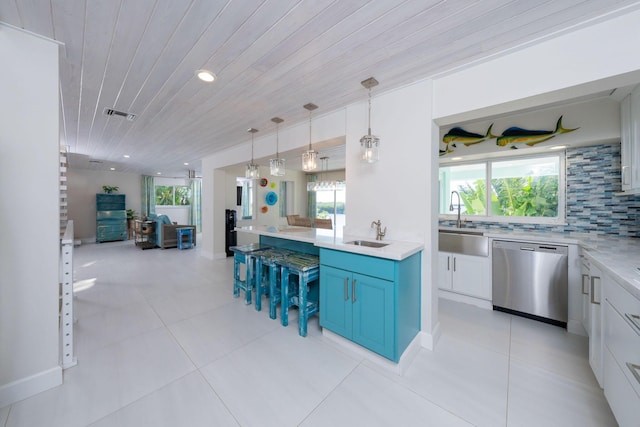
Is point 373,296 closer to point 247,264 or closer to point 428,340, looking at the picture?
point 428,340

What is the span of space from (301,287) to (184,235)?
5617mm

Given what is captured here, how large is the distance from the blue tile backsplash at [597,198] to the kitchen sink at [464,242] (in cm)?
80

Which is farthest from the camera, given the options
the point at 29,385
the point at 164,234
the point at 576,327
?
the point at 164,234

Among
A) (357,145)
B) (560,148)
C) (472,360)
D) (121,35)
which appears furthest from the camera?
(560,148)

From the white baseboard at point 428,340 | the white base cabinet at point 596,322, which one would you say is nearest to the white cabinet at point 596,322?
the white base cabinet at point 596,322

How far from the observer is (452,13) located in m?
1.35

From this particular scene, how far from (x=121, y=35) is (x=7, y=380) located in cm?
232

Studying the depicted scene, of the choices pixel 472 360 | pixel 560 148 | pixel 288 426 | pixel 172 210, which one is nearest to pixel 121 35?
pixel 288 426

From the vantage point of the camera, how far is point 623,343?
3.87 ft

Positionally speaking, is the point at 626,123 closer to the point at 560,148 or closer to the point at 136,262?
the point at 560,148

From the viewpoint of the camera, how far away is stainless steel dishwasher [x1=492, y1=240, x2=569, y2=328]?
7.76 ft

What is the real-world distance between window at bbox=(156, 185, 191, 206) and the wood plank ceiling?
7.54 m

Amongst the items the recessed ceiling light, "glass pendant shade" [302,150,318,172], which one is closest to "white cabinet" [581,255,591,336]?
"glass pendant shade" [302,150,318,172]

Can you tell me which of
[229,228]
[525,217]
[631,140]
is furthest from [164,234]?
[631,140]
